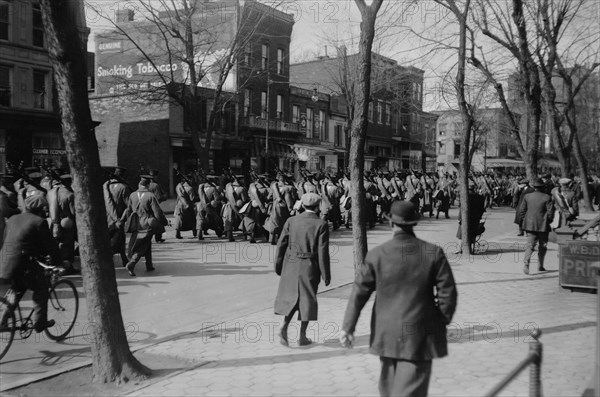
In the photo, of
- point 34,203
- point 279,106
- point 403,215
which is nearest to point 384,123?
point 279,106

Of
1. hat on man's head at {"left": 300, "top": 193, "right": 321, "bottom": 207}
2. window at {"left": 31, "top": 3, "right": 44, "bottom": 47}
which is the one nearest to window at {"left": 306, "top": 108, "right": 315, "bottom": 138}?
window at {"left": 31, "top": 3, "right": 44, "bottom": 47}

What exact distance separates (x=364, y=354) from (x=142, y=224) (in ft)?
19.7

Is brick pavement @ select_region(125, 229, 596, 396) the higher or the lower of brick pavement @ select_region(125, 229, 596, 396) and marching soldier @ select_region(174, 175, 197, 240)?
the lower

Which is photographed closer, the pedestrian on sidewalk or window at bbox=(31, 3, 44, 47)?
the pedestrian on sidewalk

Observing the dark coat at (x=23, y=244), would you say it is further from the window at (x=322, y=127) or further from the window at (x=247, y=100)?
the window at (x=322, y=127)

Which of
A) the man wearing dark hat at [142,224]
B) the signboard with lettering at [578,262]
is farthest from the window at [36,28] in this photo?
the signboard with lettering at [578,262]

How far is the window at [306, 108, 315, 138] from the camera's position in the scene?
4366cm

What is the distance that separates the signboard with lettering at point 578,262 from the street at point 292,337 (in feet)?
0.82

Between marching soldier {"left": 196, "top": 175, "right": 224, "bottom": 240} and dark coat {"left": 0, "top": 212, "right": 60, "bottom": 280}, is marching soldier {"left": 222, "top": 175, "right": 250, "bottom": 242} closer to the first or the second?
marching soldier {"left": 196, "top": 175, "right": 224, "bottom": 240}

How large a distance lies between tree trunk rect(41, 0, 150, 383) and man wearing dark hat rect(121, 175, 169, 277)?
514cm

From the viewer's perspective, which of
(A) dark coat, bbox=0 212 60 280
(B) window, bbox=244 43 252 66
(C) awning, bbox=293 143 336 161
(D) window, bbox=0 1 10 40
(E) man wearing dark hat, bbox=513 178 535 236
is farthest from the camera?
(C) awning, bbox=293 143 336 161

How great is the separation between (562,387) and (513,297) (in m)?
4.05

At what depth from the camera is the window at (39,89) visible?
92.3 feet

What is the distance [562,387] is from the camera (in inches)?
204
